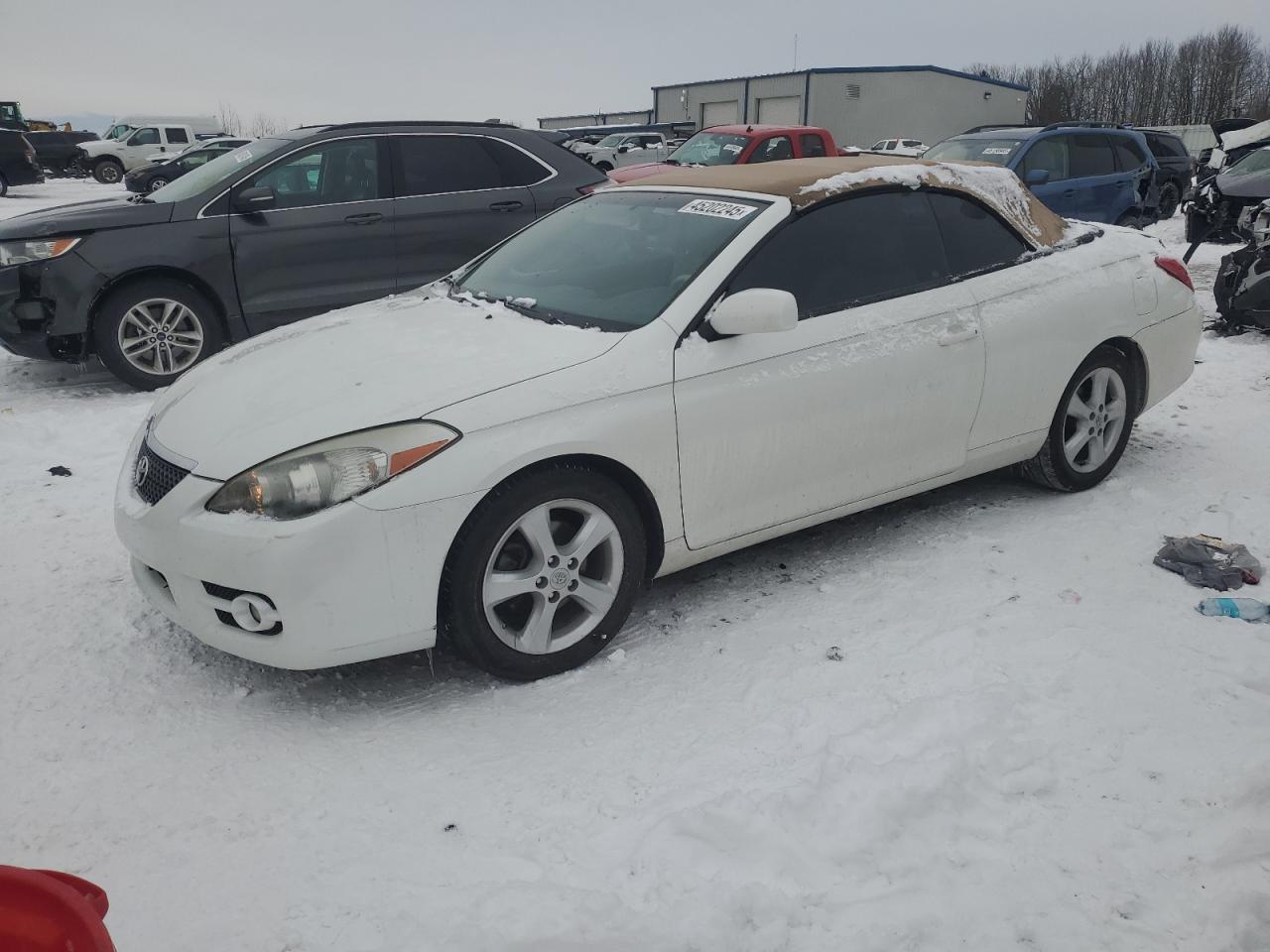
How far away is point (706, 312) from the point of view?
3512 millimetres

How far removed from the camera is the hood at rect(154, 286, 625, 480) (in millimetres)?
3039

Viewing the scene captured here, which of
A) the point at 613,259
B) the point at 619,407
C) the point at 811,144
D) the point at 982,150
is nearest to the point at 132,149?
the point at 811,144

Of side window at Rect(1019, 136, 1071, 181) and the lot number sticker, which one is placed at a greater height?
the lot number sticker

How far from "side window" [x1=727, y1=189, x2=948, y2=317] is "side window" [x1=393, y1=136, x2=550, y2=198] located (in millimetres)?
4203

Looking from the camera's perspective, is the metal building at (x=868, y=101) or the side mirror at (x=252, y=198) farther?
the metal building at (x=868, y=101)

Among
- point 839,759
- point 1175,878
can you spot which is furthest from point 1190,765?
point 839,759

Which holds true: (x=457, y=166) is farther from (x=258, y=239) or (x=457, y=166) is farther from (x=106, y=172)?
(x=106, y=172)

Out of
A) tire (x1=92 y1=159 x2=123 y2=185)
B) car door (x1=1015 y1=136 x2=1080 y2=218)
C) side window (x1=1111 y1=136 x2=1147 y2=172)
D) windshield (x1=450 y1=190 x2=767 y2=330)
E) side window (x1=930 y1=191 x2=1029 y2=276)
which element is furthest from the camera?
tire (x1=92 y1=159 x2=123 y2=185)

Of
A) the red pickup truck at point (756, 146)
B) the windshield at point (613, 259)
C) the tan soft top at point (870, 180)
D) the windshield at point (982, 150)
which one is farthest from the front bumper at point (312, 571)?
the red pickup truck at point (756, 146)

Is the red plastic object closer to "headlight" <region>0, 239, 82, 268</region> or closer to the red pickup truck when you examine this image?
"headlight" <region>0, 239, 82, 268</region>

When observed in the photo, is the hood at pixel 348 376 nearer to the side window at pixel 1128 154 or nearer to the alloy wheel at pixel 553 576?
the alloy wheel at pixel 553 576

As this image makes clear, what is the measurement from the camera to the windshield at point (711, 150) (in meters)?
13.0

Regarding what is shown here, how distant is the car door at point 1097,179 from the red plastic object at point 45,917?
12.9 meters

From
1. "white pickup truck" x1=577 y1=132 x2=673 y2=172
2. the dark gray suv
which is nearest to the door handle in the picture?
the dark gray suv
